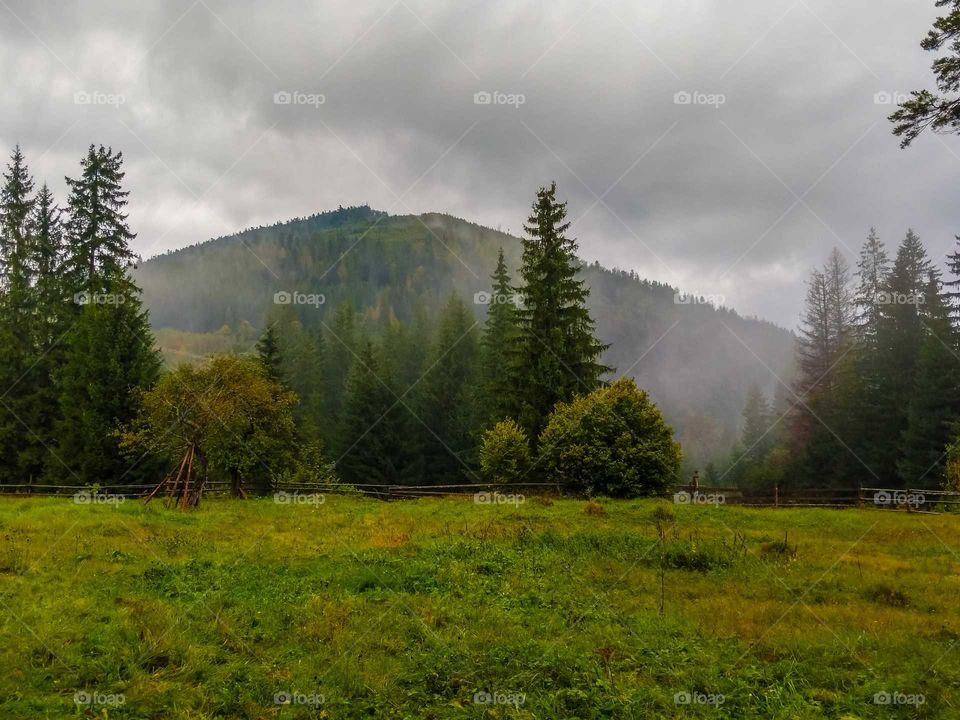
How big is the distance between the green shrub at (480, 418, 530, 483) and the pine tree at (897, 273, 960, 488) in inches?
980

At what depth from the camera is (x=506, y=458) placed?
31766 millimetres

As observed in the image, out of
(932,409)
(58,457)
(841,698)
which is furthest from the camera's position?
(932,409)

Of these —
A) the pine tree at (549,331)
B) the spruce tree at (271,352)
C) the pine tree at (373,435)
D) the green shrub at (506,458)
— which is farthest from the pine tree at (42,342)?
the pine tree at (549,331)

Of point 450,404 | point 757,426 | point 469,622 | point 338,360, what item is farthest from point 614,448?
point 757,426

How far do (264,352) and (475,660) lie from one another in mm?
38698

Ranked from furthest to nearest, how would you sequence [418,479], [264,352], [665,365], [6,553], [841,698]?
[665,365]
[418,479]
[264,352]
[6,553]
[841,698]

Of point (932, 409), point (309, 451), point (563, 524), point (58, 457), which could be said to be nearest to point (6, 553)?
point (563, 524)

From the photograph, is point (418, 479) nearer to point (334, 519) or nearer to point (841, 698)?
point (334, 519)

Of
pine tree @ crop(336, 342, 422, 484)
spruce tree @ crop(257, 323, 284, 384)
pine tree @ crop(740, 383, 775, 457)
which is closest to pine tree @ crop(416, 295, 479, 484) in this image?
pine tree @ crop(336, 342, 422, 484)

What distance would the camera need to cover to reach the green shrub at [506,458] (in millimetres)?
31516

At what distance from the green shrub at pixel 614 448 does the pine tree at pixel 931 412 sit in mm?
19315

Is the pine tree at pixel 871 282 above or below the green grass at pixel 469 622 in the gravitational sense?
above

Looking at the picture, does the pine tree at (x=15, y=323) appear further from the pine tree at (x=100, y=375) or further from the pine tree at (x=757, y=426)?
the pine tree at (x=757, y=426)

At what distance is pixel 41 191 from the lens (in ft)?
135
